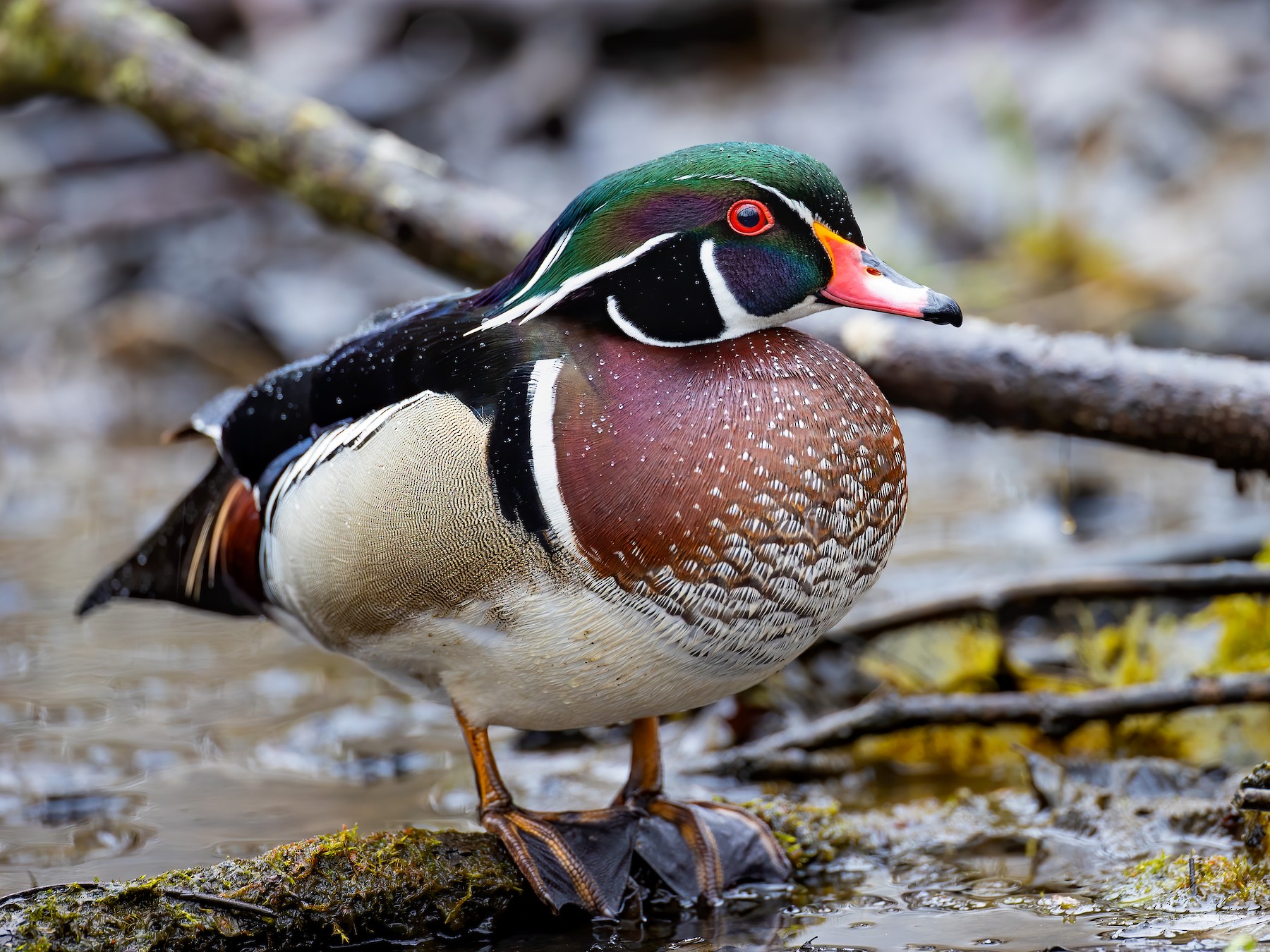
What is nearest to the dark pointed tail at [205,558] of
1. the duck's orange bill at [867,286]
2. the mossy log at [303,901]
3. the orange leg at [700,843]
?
the mossy log at [303,901]

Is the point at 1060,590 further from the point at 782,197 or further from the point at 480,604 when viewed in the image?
the point at 480,604

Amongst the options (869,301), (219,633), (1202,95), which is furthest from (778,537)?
(1202,95)

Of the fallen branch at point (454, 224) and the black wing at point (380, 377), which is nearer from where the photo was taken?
the black wing at point (380, 377)

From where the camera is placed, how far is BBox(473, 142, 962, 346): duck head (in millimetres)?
2844

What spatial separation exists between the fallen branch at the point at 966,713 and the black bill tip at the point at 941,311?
4.68 ft

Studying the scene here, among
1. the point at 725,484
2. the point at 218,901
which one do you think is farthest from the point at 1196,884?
the point at 218,901

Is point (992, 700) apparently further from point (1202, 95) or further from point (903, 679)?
point (1202, 95)

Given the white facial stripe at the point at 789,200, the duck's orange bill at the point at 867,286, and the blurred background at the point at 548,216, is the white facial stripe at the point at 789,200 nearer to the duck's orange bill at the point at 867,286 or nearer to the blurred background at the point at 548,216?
the duck's orange bill at the point at 867,286

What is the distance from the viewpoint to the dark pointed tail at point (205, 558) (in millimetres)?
3422

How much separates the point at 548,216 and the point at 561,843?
2134 millimetres

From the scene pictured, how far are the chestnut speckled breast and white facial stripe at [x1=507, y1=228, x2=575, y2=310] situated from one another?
0.53 feet

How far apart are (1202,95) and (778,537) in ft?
27.2

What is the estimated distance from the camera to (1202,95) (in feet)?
32.6

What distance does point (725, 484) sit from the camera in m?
2.78
